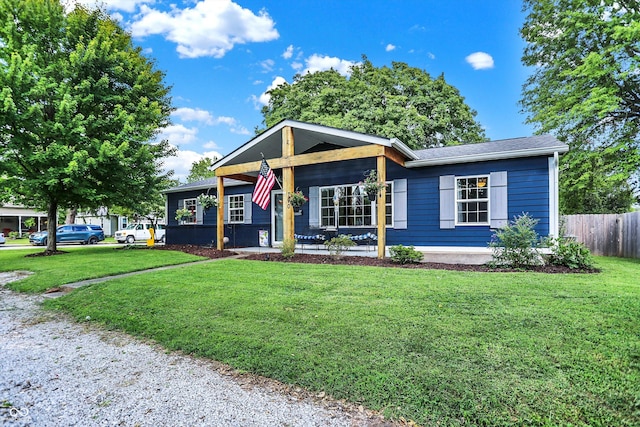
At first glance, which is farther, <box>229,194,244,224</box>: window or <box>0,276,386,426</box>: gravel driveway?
<box>229,194,244,224</box>: window

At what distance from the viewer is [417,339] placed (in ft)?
10.7

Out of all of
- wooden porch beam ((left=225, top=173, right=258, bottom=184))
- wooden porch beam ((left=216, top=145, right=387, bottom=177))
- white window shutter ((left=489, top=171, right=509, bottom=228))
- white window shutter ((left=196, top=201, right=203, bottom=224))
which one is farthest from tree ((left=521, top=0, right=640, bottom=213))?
white window shutter ((left=196, top=201, right=203, bottom=224))

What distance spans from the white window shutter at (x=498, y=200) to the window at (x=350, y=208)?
2.96m

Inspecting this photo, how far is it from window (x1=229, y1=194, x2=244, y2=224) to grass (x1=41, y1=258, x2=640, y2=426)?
8698mm

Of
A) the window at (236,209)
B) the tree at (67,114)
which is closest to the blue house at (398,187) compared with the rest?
the window at (236,209)

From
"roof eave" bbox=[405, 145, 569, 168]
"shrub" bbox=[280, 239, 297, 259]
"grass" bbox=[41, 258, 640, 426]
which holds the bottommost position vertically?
"grass" bbox=[41, 258, 640, 426]

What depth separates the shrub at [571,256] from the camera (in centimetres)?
689

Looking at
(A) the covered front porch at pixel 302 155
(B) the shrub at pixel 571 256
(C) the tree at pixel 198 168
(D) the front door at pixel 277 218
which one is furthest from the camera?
(C) the tree at pixel 198 168

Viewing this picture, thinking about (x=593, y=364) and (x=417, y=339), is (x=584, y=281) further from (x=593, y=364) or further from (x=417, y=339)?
(x=417, y=339)

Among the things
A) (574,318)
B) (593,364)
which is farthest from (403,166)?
(593,364)

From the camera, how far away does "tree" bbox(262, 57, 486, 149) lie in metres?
19.9

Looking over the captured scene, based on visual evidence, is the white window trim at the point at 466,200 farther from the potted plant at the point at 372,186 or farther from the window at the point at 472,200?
the potted plant at the point at 372,186

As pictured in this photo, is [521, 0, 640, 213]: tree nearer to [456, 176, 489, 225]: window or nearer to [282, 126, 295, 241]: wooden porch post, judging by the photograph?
[456, 176, 489, 225]: window

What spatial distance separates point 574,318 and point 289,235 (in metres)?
7.38
